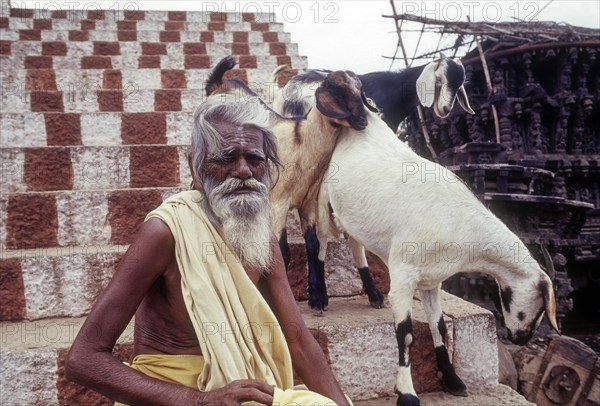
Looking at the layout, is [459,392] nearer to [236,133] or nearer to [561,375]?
[236,133]

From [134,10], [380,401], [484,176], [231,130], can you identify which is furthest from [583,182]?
[231,130]

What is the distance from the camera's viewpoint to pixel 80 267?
240 cm

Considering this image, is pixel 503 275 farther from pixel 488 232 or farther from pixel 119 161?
pixel 119 161

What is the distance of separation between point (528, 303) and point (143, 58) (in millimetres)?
4707

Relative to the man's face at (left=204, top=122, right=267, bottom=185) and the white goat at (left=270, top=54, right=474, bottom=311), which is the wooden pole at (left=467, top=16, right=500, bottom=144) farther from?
the man's face at (left=204, top=122, right=267, bottom=185)

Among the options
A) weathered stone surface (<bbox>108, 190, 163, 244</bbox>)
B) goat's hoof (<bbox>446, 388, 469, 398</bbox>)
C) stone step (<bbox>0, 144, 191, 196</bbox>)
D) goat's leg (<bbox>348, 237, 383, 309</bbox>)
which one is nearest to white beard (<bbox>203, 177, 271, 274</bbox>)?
goat's leg (<bbox>348, 237, 383, 309</bbox>)

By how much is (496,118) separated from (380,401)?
395 inches

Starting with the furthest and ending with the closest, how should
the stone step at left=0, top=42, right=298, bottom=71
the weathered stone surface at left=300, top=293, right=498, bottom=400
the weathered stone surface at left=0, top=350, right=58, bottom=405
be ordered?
the stone step at left=0, top=42, right=298, bottom=71
the weathered stone surface at left=300, top=293, right=498, bottom=400
the weathered stone surface at left=0, top=350, right=58, bottom=405

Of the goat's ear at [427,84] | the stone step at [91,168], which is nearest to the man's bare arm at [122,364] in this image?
the goat's ear at [427,84]

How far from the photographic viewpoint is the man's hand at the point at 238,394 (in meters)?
1.33

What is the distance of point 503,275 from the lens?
1876 millimetres

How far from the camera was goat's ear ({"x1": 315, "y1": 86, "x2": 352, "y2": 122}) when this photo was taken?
204cm

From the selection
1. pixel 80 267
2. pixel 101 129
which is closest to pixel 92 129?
pixel 101 129

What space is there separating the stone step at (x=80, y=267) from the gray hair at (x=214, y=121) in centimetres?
107
